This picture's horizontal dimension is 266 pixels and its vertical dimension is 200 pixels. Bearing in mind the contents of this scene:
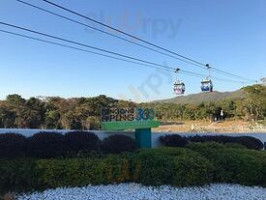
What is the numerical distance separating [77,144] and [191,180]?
3549mm

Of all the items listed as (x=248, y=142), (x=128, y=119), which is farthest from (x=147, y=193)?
(x=248, y=142)

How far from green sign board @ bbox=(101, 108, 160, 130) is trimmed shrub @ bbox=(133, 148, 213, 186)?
4314 millimetres

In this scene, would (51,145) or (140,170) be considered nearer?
(140,170)

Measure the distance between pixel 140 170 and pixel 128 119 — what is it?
5.13m

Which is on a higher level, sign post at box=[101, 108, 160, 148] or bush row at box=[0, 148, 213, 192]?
sign post at box=[101, 108, 160, 148]

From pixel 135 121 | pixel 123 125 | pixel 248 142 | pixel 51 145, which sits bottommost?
pixel 248 142

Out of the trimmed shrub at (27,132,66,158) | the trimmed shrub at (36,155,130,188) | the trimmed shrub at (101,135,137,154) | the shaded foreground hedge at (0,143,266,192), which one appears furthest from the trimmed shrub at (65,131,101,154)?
the trimmed shrub at (36,155,130,188)

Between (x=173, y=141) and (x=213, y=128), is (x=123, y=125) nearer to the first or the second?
(x=173, y=141)

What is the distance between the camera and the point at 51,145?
1048 cm

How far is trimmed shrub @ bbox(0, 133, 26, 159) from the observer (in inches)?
384

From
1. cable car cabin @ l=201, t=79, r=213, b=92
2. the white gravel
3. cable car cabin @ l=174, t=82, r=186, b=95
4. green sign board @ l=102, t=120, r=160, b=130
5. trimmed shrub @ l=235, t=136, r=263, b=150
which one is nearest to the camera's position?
the white gravel

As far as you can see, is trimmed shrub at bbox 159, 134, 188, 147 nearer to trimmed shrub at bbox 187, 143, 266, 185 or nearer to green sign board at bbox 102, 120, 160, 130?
green sign board at bbox 102, 120, 160, 130

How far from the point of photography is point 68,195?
8.84m

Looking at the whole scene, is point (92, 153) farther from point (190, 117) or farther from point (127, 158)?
point (190, 117)
